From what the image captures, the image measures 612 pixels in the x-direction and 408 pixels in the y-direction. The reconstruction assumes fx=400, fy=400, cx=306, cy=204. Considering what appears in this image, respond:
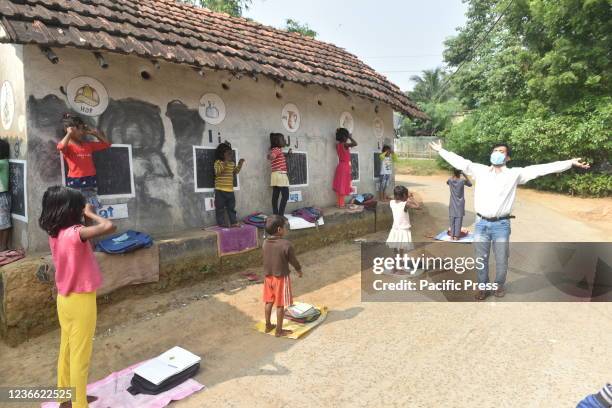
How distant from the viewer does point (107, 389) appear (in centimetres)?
359

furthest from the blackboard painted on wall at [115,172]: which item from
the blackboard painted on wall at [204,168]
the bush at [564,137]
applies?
the bush at [564,137]

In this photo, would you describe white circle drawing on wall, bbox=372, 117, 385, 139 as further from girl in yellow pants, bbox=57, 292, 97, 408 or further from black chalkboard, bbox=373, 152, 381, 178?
girl in yellow pants, bbox=57, 292, 97, 408

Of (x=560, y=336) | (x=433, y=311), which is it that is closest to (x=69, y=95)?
(x=433, y=311)

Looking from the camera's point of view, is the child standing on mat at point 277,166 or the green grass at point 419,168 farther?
the green grass at point 419,168

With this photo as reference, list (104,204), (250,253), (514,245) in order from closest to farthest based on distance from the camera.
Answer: (104,204)
(250,253)
(514,245)

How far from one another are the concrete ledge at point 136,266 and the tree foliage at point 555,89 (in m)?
9.94

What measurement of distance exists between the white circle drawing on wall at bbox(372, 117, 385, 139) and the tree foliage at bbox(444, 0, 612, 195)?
7.14m

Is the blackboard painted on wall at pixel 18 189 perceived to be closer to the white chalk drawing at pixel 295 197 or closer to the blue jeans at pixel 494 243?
the white chalk drawing at pixel 295 197

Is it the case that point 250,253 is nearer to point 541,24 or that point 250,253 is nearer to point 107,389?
point 107,389

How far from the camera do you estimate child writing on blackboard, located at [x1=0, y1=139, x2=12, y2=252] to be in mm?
5375

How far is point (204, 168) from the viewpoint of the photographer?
6863mm

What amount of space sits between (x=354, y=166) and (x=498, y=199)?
5387mm

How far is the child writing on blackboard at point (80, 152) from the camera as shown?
16.2ft

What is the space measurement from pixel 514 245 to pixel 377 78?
5642 mm
